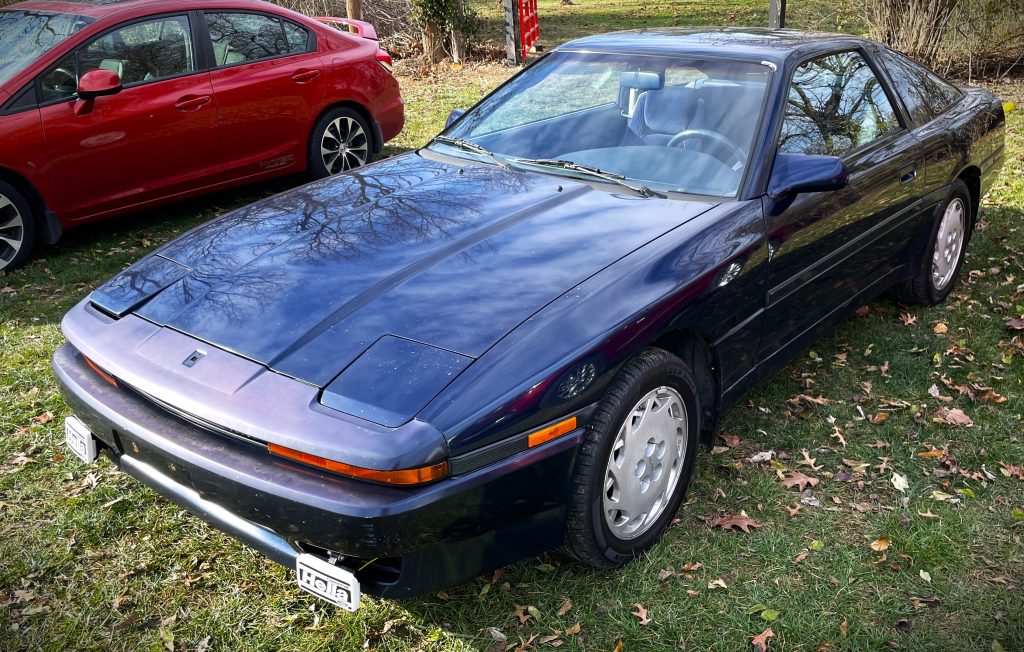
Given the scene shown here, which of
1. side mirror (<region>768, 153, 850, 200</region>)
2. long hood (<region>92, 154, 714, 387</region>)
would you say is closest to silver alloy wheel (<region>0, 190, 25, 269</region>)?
long hood (<region>92, 154, 714, 387</region>)

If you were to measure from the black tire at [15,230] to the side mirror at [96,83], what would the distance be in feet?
2.44

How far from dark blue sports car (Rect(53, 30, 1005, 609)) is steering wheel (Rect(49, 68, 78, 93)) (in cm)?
288

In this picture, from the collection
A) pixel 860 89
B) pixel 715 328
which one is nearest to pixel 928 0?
pixel 860 89

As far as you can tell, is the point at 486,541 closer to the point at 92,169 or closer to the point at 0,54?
the point at 92,169

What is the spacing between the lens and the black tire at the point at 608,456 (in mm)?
2699

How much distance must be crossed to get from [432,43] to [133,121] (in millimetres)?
7673

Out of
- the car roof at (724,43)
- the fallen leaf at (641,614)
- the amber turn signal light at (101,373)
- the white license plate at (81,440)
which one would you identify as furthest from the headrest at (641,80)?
the white license plate at (81,440)

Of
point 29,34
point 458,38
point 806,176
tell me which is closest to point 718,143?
point 806,176

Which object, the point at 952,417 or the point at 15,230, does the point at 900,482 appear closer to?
the point at 952,417

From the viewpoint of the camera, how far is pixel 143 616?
293 cm

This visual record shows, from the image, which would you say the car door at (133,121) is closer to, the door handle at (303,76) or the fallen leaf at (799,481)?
the door handle at (303,76)

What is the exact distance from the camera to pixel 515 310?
2.74 metres

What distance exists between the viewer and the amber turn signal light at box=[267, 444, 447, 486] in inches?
91.6

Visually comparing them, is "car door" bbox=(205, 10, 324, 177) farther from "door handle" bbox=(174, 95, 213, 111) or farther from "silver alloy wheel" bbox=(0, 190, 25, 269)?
"silver alloy wheel" bbox=(0, 190, 25, 269)
